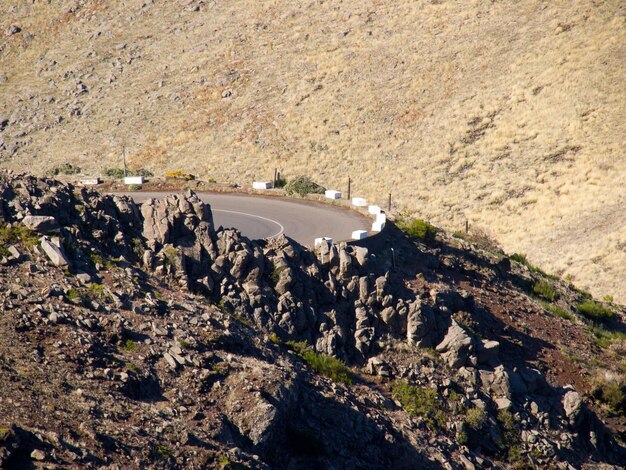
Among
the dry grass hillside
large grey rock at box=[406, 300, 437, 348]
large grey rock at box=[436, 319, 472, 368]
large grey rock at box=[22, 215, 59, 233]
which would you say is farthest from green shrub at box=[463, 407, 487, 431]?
the dry grass hillside

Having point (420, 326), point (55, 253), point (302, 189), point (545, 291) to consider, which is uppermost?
point (55, 253)

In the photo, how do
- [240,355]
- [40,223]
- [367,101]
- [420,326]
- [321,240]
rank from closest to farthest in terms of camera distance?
[240,355] < [40,223] < [420,326] < [321,240] < [367,101]

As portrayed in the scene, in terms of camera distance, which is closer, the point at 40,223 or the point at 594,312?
the point at 40,223

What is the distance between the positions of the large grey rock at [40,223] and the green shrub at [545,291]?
22.6 metres

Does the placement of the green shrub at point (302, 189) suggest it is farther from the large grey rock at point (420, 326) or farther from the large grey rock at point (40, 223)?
the large grey rock at point (40, 223)

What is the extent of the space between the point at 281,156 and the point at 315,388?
151 feet

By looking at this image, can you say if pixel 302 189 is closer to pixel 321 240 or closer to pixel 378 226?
pixel 378 226

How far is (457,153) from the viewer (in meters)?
64.3

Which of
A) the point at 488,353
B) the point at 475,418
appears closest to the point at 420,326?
the point at 488,353

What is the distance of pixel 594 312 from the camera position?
124ft

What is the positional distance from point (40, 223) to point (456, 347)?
14.0 meters

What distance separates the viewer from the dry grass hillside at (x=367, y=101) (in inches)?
2270

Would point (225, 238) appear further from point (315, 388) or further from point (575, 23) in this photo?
point (575, 23)

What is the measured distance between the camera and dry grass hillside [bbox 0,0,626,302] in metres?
57.7
